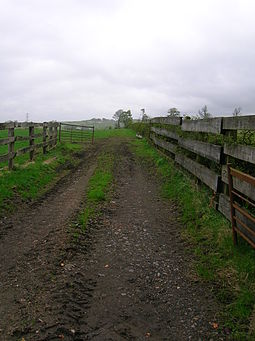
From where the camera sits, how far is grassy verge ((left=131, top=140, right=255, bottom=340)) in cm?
344

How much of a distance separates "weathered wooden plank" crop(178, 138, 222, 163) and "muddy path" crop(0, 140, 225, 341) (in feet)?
4.87

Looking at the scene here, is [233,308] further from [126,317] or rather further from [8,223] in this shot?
[8,223]

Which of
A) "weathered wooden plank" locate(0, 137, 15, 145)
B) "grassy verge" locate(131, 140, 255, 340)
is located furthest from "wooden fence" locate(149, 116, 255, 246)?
"weathered wooden plank" locate(0, 137, 15, 145)

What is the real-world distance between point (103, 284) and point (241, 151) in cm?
285

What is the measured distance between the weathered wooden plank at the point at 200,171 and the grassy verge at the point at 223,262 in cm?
30

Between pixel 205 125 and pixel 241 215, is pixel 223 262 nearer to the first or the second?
pixel 241 215

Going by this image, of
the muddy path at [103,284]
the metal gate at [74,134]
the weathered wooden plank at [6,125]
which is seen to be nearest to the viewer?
the muddy path at [103,284]

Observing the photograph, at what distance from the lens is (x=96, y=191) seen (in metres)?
8.85

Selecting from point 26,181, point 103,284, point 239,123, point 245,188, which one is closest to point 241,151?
point 239,123

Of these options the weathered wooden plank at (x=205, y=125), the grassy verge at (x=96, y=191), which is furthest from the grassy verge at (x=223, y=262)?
the grassy verge at (x=96, y=191)

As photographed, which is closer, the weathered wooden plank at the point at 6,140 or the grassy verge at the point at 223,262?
the grassy verge at the point at 223,262

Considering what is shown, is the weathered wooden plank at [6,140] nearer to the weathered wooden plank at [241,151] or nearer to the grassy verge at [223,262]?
the grassy verge at [223,262]

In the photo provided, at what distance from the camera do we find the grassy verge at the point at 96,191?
6773 mm

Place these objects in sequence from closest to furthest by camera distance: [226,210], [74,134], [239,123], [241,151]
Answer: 1. [241,151]
2. [239,123]
3. [226,210]
4. [74,134]
